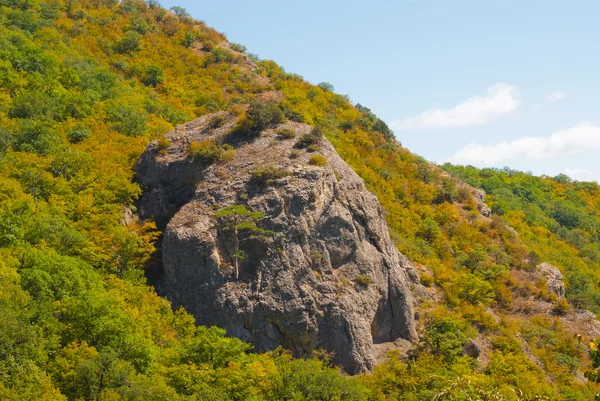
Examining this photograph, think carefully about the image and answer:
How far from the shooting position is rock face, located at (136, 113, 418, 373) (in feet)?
115

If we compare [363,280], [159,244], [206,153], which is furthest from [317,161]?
[159,244]

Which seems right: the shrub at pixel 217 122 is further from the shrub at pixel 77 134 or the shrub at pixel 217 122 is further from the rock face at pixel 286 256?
the shrub at pixel 77 134

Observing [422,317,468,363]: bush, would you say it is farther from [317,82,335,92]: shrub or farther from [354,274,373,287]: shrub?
[317,82,335,92]: shrub

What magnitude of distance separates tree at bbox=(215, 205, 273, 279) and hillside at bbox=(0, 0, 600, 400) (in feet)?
15.8

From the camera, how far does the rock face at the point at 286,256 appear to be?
3519 centimetres

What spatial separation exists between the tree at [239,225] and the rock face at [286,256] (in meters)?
0.27

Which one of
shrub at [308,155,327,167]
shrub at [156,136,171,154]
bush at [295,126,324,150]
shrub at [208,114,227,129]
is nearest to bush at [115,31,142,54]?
shrub at [208,114,227,129]

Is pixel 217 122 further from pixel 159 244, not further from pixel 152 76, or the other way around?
pixel 152 76

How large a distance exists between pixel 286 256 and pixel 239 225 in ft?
10.7

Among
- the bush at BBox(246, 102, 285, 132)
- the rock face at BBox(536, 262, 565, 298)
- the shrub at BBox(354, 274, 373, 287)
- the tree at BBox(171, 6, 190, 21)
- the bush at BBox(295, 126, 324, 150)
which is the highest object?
the tree at BBox(171, 6, 190, 21)

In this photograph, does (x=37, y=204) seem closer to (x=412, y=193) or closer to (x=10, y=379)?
(x=10, y=379)

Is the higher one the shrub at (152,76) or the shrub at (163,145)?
the shrub at (152,76)

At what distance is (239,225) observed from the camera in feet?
121

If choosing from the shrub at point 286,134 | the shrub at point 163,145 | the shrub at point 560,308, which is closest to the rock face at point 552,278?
the shrub at point 560,308
